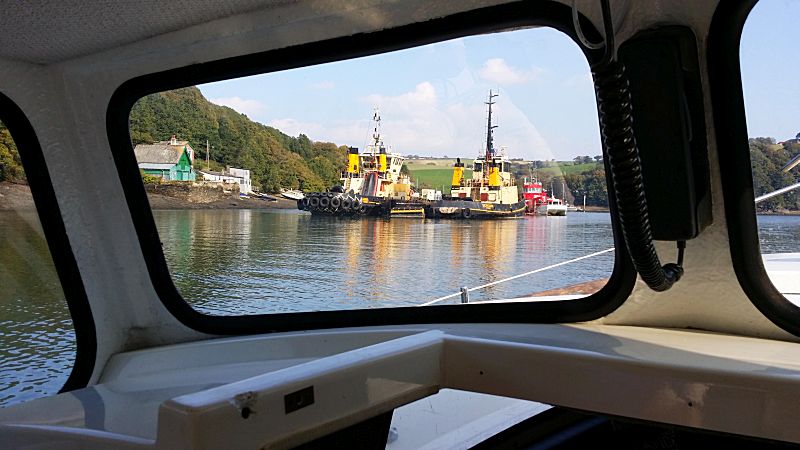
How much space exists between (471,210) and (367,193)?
0.43 m

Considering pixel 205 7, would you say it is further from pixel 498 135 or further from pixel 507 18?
pixel 498 135

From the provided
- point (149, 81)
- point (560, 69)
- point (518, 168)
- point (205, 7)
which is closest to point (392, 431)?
point (518, 168)

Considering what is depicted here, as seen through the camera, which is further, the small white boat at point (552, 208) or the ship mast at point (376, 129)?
the ship mast at point (376, 129)

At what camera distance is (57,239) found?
2.24 meters

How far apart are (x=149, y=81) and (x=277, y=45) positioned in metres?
0.54

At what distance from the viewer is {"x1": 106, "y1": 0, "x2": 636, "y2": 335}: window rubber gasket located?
176 centimetres

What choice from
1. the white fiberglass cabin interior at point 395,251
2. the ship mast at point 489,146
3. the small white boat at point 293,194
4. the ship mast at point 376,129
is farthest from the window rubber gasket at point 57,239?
the ship mast at point 489,146

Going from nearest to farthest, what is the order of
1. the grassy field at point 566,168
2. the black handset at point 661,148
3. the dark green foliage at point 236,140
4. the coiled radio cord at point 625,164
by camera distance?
the coiled radio cord at point 625,164 < the black handset at point 661,148 < the grassy field at point 566,168 < the dark green foliage at point 236,140

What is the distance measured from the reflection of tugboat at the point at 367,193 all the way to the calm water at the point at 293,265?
5cm

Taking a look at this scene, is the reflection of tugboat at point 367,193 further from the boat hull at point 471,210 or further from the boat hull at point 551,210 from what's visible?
the boat hull at point 551,210

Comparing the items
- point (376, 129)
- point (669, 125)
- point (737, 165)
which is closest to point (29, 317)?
point (376, 129)

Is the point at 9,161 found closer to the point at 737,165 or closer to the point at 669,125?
the point at 669,125

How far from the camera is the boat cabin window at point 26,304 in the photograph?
2156mm

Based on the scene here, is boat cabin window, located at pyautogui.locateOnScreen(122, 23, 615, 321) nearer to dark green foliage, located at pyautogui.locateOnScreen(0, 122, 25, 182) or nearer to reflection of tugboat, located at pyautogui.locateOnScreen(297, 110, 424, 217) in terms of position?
reflection of tugboat, located at pyautogui.locateOnScreen(297, 110, 424, 217)
